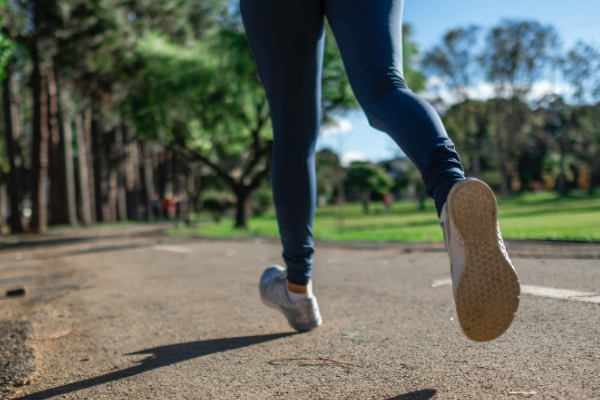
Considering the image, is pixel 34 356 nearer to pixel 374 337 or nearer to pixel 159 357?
pixel 159 357

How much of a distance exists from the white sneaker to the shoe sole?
81 cm

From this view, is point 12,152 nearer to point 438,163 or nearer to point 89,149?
point 89,149

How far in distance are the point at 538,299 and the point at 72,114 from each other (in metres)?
29.0

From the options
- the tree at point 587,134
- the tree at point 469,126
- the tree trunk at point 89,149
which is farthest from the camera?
the tree at point 469,126

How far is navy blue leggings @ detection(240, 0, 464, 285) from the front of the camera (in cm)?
139

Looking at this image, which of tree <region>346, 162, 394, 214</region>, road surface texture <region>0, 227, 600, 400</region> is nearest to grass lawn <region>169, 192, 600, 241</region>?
road surface texture <region>0, 227, 600, 400</region>

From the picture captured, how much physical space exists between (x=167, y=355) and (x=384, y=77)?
1.14 metres

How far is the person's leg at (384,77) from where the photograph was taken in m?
1.39

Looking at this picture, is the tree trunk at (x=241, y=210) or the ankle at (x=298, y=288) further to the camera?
the tree trunk at (x=241, y=210)

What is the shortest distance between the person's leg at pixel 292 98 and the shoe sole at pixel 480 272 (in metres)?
0.83

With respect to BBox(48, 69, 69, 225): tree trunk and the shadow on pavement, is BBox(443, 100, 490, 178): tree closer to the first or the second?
BBox(48, 69, 69, 225): tree trunk

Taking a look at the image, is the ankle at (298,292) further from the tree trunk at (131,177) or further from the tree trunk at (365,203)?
the tree trunk at (365,203)

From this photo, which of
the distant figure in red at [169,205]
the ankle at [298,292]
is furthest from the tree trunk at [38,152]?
the ankle at [298,292]

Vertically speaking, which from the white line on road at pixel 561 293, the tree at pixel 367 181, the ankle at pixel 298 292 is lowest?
the white line on road at pixel 561 293
